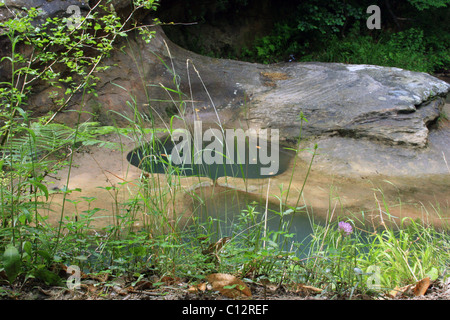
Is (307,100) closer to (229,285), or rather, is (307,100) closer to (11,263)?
(229,285)

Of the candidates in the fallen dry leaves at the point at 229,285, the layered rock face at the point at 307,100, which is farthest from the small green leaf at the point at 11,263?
the layered rock face at the point at 307,100

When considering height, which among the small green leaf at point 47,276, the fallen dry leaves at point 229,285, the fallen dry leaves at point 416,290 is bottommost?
the fallen dry leaves at point 416,290

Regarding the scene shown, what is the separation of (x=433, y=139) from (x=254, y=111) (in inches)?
86.8

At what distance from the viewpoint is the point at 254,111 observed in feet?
18.2

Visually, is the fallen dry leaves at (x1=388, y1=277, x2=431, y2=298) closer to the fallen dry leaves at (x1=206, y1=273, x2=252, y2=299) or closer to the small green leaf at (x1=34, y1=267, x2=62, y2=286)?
the fallen dry leaves at (x1=206, y1=273, x2=252, y2=299)

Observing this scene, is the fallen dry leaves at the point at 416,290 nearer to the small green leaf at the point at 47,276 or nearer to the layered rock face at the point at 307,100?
the small green leaf at the point at 47,276

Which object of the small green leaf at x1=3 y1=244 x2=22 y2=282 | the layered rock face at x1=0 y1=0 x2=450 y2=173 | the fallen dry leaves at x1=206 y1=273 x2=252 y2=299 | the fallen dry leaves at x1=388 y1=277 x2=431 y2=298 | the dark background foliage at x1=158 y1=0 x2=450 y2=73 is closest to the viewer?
the small green leaf at x1=3 y1=244 x2=22 y2=282

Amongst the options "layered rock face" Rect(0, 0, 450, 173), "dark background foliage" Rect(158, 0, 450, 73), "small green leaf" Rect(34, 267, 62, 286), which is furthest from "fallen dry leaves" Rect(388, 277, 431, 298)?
"dark background foliage" Rect(158, 0, 450, 73)

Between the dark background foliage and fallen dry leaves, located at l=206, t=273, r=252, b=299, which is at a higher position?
the dark background foliage

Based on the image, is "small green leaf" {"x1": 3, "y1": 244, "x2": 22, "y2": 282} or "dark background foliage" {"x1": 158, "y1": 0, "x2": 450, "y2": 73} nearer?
"small green leaf" {"x1": 3, "y1": 244, "x2": 22, "y2": 282}

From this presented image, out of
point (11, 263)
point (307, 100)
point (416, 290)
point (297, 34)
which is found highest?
point (297, 34)

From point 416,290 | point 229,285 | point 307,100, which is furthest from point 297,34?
point 229,285

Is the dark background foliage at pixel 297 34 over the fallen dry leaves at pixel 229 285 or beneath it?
over
